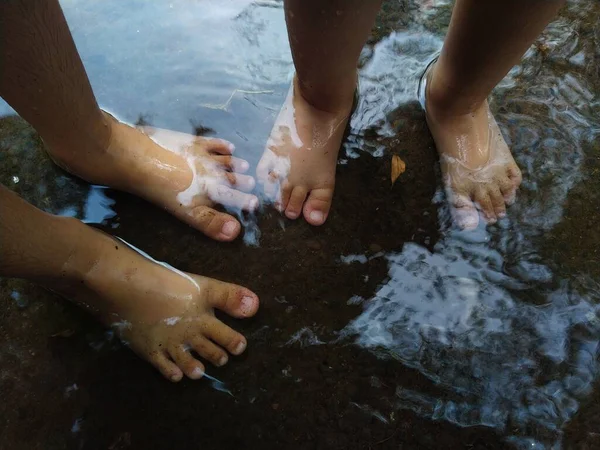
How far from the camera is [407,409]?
126cm

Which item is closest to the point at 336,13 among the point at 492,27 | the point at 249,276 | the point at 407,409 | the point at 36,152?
the point at 492,27

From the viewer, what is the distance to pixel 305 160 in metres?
1.52

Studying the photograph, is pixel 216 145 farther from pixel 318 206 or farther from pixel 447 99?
pixel 447 99

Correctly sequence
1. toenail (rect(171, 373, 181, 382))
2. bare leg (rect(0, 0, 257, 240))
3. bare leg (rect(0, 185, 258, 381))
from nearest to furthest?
bare leg (rect(0, 0, 257, 240))
bare leg (rect(0, 185, 258, 381))
toenail (rect(171, 373, 181, 382))

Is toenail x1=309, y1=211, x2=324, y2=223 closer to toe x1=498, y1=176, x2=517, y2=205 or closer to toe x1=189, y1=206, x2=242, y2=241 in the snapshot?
toe x1=189, y1=206, x2=242, y2=241

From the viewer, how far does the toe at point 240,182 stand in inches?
61.9

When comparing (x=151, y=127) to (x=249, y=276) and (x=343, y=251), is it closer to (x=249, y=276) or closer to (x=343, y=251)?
(x=249, y=276)

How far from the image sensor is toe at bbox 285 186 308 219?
153 cm

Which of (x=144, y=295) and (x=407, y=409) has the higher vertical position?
(x=144, y=295)

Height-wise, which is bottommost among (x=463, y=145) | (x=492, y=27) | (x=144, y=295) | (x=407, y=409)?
(x=407, y=409)

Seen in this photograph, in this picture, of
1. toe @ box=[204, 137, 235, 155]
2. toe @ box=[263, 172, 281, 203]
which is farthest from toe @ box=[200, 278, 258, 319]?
toe @ box=[204, 137, 235, 155]

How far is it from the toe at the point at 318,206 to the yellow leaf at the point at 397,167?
23cm

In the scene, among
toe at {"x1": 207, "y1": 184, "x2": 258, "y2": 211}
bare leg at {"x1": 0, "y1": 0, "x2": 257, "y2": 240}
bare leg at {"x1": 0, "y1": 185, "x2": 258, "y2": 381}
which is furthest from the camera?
toe at {"x1": 207, "y1": 184, "x2": 258, "y2": 211}

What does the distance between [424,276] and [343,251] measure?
0.25 meters
